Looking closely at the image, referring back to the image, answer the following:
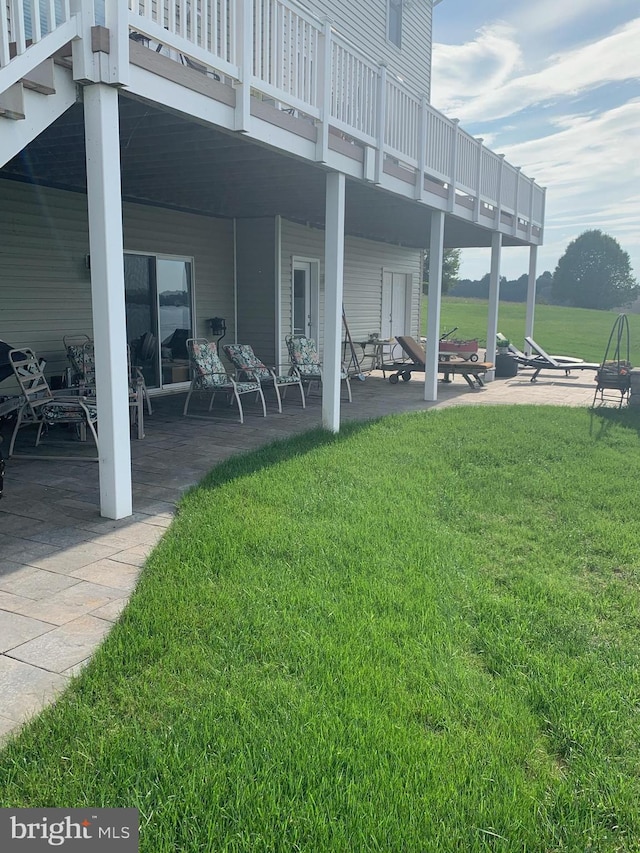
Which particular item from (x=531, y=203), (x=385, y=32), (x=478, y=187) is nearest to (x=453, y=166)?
(x=478, y=187)

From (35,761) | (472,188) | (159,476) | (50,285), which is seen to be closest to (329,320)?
(159,476)

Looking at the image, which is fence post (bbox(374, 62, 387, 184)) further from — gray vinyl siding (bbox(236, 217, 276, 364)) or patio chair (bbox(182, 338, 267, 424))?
gray vinyl siding (bbox(236, 217, 276, 364))

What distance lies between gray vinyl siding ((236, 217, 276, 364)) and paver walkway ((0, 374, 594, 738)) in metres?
3.28

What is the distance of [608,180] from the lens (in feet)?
65.4

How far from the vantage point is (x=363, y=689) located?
8.31 feet

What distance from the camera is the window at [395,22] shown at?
524 inches

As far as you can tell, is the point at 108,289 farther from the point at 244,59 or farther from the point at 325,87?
the point at 325,87

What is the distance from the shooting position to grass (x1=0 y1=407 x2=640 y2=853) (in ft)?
6.42

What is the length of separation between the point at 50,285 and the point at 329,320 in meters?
3.47

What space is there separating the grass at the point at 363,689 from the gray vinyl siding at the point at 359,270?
7.29 meters

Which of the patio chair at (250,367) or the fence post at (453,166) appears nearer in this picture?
the patio chair at (250,367)

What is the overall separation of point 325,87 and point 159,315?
447 cm

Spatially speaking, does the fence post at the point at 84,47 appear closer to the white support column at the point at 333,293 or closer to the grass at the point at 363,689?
the grass at the point at 363,689

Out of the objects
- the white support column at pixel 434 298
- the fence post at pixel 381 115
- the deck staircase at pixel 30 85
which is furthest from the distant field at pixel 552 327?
the deck staircase at pixel 30 85
